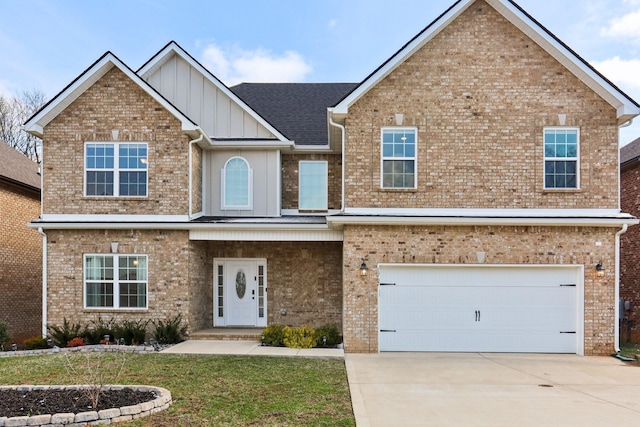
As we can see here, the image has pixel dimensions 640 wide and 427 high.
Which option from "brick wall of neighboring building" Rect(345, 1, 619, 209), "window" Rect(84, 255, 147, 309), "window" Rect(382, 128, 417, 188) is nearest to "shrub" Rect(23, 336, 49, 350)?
"window" Rect(84, 255, 147, 309)

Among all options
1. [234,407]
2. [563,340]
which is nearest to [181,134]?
[234,407]

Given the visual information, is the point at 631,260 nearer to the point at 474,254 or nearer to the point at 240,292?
the point at 474,254

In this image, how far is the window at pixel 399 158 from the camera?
11773 mm

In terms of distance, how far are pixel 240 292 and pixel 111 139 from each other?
224 inches

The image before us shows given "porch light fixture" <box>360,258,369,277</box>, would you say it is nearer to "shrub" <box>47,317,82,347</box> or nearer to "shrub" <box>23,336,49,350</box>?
"shrub" <box>47,317,82,347</box>

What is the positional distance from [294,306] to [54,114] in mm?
8530

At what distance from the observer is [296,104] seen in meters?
17.0

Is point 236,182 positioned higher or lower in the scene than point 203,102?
lower

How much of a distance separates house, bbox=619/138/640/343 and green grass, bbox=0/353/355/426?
34.2ft

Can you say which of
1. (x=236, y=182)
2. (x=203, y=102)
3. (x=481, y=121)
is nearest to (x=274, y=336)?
(x=236, y=182)

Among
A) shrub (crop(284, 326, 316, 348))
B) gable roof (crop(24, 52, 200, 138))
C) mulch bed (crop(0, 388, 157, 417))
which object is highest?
gable roof (crop(24, 52, 200, 138))

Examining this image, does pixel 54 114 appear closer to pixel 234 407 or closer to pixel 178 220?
pixel 178 220

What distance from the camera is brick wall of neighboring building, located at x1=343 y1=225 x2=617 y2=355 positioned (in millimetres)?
11453

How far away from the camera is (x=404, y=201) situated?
11.7m
